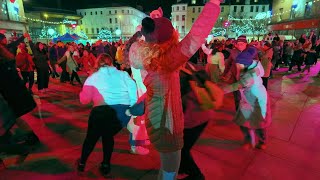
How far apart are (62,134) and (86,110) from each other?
1.73 meters

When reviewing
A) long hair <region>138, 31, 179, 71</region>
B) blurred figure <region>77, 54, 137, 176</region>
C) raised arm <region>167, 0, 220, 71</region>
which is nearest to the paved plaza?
blurred figure <region>77, 54, 137, 176</region>

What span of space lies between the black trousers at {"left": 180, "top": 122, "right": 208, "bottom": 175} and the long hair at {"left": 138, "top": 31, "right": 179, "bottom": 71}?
1179 millimetres

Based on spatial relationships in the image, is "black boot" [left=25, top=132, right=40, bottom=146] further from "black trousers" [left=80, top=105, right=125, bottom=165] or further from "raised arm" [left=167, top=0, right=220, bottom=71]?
"raised arm" [left=167, top=0, right=220, bottom=71]

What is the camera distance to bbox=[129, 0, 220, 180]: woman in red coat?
1.70 meters

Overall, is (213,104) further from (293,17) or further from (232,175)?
(293,17)

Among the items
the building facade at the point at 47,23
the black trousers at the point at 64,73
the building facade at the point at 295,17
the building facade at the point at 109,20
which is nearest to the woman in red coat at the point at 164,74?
the black trousers at the point at 64,73

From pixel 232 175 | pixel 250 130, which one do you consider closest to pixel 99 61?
pixel 232 175

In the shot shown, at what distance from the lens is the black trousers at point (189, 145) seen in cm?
276

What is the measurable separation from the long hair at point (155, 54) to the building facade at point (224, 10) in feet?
179

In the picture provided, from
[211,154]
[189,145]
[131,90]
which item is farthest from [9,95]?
[211,154]

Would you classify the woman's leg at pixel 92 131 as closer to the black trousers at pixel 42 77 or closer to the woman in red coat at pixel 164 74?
the woman in red coat at pixel 164 74

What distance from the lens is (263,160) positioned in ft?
12.1

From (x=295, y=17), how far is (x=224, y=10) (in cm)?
3559

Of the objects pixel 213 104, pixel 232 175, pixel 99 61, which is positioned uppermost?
pixel 99 61
